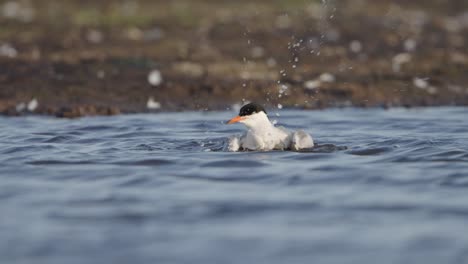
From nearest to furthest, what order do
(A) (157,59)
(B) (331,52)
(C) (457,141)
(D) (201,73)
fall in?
(C) (457,141)
(D) (201,73)
(A) (157,59)
(B) (331,52)

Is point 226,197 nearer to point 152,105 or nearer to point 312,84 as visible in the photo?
point 152,105

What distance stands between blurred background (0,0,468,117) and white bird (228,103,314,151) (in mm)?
4571

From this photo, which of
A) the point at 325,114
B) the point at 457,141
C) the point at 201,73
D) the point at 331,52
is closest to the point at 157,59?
the point at 201,73

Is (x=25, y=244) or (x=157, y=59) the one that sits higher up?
(x=157, y=59)

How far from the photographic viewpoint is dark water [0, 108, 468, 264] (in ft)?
23.1

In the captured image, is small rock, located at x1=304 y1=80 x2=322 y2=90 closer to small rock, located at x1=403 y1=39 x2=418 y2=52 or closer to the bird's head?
small rock, located at x1=403 y1=39 x2=418 y2=52

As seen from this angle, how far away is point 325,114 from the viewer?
1563 cm

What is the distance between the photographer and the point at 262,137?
11102mm

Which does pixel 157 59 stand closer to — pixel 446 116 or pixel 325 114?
pixel 325 114

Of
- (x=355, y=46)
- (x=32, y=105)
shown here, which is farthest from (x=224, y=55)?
(x=32, y=105)

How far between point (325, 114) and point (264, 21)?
11.6 m

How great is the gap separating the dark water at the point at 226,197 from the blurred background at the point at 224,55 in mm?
3222

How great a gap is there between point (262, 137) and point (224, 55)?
416 inches

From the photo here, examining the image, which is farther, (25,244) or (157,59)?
(157,59)
